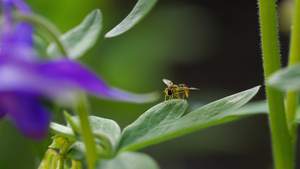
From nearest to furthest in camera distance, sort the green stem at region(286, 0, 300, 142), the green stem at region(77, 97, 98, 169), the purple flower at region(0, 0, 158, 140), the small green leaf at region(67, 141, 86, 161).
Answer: the purple flower at region(0, 0, 158, 140) < the green stem at region(77, 97, 98, 169) < the small green leaf at region(67, 141, 86, 161) < the green stem at region(286, 0, 300, 142)

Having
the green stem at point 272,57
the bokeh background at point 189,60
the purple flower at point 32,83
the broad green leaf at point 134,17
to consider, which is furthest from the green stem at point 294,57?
the bokeh background at point 189,60

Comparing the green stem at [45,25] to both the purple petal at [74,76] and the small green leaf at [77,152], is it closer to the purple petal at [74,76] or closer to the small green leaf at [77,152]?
the purple petal at [74,76]

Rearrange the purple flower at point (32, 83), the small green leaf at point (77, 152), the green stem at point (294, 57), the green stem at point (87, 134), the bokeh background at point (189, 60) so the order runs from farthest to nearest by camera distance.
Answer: the bokeh background at point (189, 60) < the green stem at point (294, 57) < the small green leaf at point (77, 152) < the green stem at point (87, 134) < the purple flower at point (32, 83)

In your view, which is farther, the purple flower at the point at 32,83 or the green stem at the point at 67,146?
the green stem at the point at 67,146

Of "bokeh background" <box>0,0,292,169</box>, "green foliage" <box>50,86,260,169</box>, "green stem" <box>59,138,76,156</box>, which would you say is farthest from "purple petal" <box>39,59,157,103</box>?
"bokeh background" <box>0,0,292,169</box>

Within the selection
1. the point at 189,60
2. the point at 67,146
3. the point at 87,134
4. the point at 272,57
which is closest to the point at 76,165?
the point at 67,146

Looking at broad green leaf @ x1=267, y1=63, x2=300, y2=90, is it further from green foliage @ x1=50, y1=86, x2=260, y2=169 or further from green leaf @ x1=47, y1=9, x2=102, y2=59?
green leaf @ x1=47, y1=9, x2=102, y2=59

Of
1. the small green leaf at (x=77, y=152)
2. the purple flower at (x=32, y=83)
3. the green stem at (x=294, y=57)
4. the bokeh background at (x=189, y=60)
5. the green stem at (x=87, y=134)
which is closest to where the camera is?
the purple flower at (x=32, y=83)

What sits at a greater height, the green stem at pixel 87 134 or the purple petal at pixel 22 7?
the purple petal at pixel 22 7
